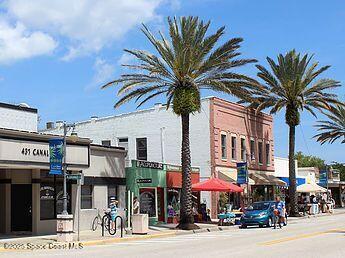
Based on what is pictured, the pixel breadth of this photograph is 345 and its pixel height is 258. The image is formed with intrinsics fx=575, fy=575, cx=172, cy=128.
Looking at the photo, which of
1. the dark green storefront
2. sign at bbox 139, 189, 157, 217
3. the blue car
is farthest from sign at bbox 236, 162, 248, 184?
sign at bbox 139, 189, 157, 217

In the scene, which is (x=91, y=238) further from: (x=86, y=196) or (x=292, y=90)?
(x=292, y=90)

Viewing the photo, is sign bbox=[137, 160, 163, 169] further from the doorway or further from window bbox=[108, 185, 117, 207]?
the doorway

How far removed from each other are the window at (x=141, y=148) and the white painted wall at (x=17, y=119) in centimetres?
1572

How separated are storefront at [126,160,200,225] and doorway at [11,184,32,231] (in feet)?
21.8

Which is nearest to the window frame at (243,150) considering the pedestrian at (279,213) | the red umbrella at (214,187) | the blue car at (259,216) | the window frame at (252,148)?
the window frame at (252,148)

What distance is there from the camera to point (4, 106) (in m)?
28.4

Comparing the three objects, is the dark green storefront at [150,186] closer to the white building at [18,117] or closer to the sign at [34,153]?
the sign at [34,153]

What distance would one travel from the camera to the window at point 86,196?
29.2 metres

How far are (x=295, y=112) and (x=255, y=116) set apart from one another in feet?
15.2

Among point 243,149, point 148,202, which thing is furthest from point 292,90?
point 148,202

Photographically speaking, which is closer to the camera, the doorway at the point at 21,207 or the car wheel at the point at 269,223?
the doorway at the point at 21,207

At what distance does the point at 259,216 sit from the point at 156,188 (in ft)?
21.3

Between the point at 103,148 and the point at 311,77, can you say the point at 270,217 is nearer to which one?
the point at 103,148

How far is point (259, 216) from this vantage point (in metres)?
32.7
